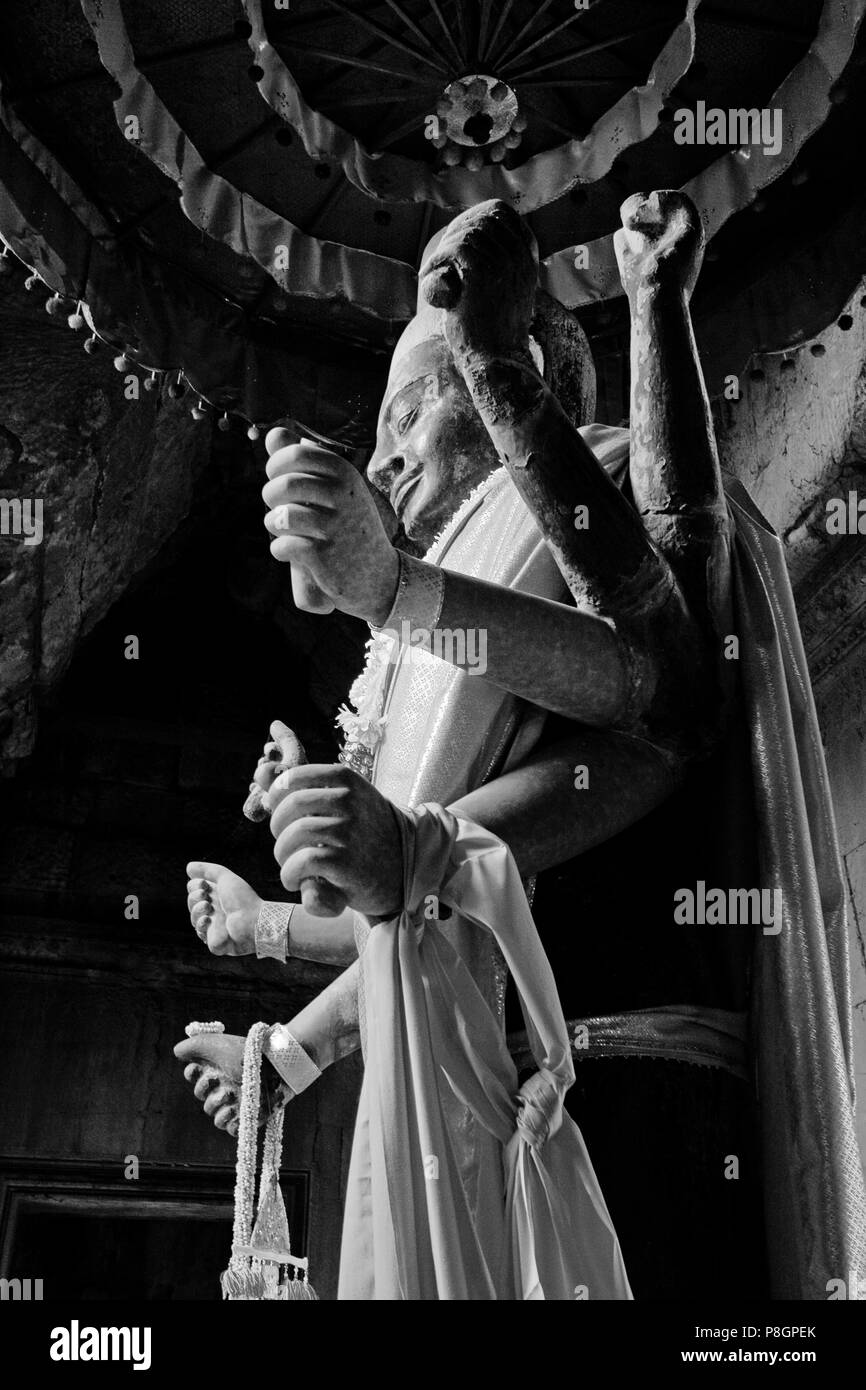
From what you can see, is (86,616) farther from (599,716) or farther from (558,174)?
(599,716)

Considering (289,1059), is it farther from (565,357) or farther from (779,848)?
(565,357)

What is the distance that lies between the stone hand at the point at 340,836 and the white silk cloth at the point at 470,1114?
0.03 meters

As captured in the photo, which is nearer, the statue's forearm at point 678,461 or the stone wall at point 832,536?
the statue's forearm at point 678,461

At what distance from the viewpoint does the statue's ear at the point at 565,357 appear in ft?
7.23

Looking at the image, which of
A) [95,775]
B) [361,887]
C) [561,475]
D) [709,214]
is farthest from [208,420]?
[361,887]

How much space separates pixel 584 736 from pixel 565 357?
0.79 meters

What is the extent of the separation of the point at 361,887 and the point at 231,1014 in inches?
151

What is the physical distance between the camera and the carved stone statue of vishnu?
1.51m

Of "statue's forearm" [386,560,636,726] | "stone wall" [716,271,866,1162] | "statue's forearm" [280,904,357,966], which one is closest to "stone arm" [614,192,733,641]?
"statue's forearm" [386,560,636,726]

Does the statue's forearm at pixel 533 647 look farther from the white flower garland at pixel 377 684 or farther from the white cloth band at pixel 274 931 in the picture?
the white cloth band at pixel 274 931

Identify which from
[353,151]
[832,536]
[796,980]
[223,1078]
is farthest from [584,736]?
[832,536]

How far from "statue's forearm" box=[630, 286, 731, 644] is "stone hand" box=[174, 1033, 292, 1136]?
0.91 m

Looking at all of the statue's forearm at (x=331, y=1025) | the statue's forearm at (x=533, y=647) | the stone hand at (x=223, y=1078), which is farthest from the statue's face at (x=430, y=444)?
the stone hand at (x=223, y=1078)

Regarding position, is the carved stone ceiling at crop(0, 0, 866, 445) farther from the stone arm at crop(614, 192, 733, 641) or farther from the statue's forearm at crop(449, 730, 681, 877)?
the statue's forearm at crop(449, 730, 681, 877)
